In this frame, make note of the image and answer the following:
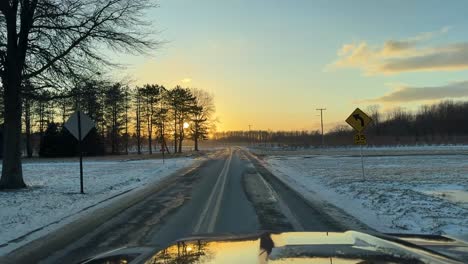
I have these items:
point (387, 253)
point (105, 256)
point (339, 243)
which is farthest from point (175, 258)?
point (105, 256)

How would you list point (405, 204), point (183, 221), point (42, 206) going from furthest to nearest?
point (42, 206) → point (405, 204) → point (183, 221)

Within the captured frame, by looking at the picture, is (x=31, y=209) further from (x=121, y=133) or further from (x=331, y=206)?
(x=121, y=133)

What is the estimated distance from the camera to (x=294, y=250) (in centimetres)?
318

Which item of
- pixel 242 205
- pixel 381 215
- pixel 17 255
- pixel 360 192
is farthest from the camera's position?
pixel 360 192

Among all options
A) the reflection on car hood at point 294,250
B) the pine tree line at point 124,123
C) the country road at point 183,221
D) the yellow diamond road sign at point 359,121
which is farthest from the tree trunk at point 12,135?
the pine tree line at point 124,123

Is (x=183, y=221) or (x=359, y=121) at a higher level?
(x=359, y=121)

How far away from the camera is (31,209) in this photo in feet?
47.5

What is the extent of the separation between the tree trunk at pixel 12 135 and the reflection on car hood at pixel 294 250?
1851cm

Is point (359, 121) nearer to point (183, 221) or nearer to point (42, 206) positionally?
point (183, 221)

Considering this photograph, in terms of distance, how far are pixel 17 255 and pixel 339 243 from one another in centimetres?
685

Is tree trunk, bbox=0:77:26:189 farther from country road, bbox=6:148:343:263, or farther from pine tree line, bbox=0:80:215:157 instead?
pine tree line, bbox=0:80:215:157

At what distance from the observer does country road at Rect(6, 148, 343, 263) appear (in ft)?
28.9

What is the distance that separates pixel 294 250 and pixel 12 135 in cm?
2010

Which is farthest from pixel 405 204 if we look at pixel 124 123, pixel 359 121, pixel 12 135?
A: pixel 124 123
